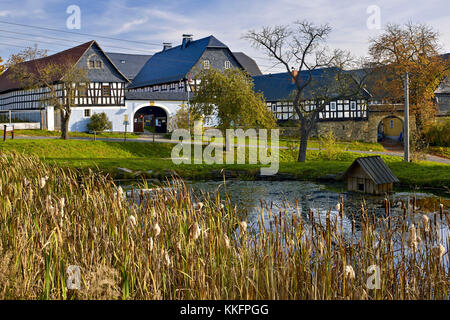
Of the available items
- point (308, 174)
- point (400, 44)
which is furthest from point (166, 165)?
point (400, 44)

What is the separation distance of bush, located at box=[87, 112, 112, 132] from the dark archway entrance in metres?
5.63

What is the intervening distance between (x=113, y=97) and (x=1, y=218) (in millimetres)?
43051

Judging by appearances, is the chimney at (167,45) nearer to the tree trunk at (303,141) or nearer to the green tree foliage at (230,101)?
the green tree foliage at (230,101)

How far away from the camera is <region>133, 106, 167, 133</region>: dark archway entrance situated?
52125mm

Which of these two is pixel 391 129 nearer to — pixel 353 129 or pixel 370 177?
pixel 353 129

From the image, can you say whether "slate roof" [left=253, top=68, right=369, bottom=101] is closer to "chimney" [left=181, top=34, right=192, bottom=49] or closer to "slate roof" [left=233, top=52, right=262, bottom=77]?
"chimney" [left=181, top=34, right=192, bottom=49]

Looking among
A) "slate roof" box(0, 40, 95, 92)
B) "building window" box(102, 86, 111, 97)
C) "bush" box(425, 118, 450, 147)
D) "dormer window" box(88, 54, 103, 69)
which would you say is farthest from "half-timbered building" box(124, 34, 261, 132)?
"bush" box(425, 118, 450, 147)

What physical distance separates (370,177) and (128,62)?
181 ft

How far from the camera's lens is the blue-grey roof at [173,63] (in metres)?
57.6

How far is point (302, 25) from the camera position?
29469 millimetres

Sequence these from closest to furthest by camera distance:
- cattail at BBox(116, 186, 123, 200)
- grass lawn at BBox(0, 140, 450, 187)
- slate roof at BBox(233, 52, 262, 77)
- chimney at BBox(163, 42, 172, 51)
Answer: cattail at BBox(116, 186, 123, 200) < grass lawn at BBox(0, 140, 450, 187) < chimney at BBox(163, 42, 172, 51) < slate roof at BBox(233, 52, 262, 77)

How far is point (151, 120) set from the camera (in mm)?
53719

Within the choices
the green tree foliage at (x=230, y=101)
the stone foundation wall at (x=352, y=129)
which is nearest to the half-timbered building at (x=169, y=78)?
the stone foundation wall at (x=352, y=129)

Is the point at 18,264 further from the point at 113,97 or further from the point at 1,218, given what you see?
the point at 113,97
